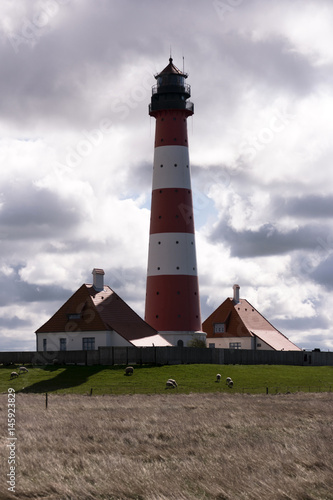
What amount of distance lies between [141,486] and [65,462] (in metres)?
3.97

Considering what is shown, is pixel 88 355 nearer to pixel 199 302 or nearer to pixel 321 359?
pixel 199 302

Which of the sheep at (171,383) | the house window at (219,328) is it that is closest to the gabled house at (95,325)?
the sheep at (171,383)

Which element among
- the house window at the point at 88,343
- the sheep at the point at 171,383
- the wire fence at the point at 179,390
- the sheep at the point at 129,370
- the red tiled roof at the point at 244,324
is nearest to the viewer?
the wire fence at the point at 179,390

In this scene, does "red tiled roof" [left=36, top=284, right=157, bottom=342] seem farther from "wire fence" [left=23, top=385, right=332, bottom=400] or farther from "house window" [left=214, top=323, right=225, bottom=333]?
"house window" [left=214, top=323, right=225, bottom=333]

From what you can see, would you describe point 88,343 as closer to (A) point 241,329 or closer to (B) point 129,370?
(B) point 129,370

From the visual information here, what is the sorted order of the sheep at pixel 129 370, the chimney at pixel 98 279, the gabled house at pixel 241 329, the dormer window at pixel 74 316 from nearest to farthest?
the sheep at pixel 129 370 < the dormer window at pixel 74 316 < the chimney at pixel 98 279 < the gabled house at pixel 241 329

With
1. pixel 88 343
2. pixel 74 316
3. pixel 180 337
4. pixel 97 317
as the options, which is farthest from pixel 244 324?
pixel 74 316

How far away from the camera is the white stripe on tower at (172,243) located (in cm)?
6378

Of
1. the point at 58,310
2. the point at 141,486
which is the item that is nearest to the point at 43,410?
the point at 141,486

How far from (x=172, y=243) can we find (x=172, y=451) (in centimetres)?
4345

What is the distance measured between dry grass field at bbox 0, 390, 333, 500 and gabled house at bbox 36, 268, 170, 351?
995 inches

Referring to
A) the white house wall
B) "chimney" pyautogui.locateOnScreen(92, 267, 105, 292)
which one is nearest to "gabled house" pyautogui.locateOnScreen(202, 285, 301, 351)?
"chimney" pyautogui.locateOnScreen(92, 267, 105, 292)

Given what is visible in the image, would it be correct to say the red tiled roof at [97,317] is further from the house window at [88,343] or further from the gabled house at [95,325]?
the house window at [88,343]

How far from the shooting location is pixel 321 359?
250 feet
